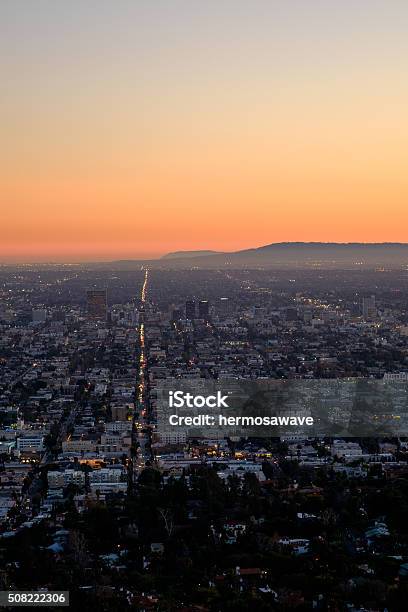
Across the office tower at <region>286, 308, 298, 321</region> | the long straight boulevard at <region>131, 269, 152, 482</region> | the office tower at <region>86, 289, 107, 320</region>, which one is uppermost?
the office tower at <region>86, 289, 107, 320</region>

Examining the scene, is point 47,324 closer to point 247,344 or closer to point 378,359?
point 247,344

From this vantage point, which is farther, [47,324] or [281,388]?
[47,324]

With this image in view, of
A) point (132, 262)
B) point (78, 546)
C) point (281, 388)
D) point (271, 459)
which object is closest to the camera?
point (78, 546)

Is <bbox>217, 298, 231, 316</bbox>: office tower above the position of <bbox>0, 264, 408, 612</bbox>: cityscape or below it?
above

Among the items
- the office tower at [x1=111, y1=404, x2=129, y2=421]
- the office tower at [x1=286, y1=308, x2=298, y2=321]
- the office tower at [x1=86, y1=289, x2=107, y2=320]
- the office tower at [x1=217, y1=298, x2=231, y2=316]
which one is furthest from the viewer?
the office tower at [x1=217, y1=298, x2=231, y2=316]

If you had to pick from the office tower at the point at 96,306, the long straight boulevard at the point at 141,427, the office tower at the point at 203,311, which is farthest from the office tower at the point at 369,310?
the long straight boulevard at the point at 141,427

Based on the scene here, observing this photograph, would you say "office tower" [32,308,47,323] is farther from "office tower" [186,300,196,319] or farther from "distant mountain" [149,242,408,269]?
"distant mountain" [149,242,408,269]

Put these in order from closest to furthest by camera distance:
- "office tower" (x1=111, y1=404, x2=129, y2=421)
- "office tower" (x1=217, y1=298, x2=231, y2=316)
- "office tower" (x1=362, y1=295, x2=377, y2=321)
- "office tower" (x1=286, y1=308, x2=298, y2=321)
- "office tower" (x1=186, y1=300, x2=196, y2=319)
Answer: "office tower" (x1=111, y1=404, x2=129, y2=421) < "office tower" (x1=362, y1=295, x2=377, y2=321) < "office tower" (x1=286, y1=308, x2=298, y2=321) < "office tower" (x1=186, y1=300, x2=196, y2=319) < "office tower" (x1=217, y1=298, x2=231, y2=316)

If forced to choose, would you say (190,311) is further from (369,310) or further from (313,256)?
(313,256)

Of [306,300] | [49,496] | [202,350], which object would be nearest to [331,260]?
[306,300]

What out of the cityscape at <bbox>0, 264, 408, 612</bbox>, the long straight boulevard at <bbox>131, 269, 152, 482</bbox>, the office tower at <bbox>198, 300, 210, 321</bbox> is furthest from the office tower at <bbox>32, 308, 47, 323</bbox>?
the long straight boulevard at <bbox>131, 269, 152, 482</bbox>
